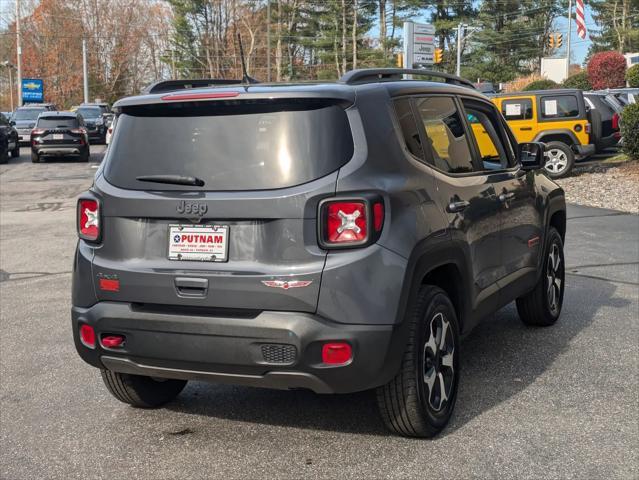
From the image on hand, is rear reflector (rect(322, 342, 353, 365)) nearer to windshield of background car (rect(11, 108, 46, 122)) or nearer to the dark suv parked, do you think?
the dark suv parked

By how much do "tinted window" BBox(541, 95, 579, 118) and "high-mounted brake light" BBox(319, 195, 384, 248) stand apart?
55.6 feet

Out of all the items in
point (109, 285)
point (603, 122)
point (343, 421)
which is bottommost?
point (343, 421)

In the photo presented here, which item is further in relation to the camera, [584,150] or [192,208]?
[584,150]

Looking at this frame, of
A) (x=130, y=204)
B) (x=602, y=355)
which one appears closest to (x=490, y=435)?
(x=602, y=355)

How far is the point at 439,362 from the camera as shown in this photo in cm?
434

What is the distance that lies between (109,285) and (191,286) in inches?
18.9

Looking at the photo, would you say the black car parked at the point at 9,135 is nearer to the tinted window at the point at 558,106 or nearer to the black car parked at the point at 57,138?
the black car parked at the point at 57,138

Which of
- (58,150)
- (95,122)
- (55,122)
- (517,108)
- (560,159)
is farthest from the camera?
(95,122)

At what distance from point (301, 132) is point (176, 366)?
1.26 metres

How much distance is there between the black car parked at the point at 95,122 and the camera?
37.4m

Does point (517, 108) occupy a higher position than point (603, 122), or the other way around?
point (517, 108)

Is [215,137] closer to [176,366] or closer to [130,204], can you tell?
[130,204]

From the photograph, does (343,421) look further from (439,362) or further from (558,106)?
(558,106)

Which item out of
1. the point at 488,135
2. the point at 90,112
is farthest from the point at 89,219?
the point at 90,112
